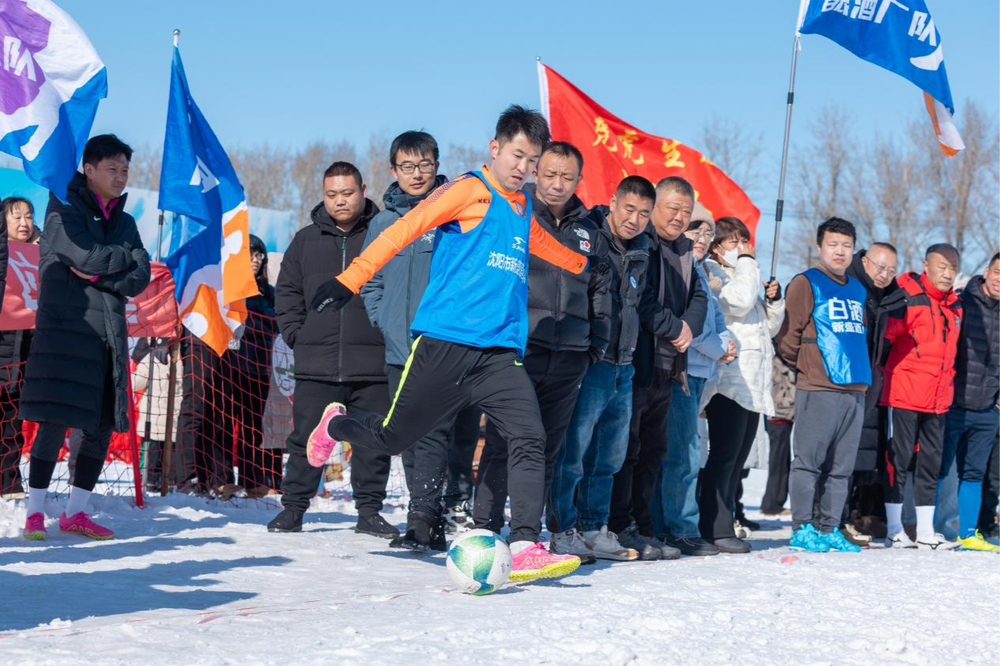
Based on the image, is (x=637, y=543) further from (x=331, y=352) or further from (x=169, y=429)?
(x=169, y=429)

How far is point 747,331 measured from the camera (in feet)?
27.3

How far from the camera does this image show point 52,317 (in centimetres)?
683

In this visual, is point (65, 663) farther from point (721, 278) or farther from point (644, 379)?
point (721, 278)

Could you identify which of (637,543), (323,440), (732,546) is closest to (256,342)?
(323,440)

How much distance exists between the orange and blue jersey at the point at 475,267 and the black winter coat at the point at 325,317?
1925mm

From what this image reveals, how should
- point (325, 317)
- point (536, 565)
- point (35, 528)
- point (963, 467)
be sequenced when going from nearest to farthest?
point (536, 565), point (35, 528), point (325, 317), point (963, 467)

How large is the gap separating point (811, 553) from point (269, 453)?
462cm

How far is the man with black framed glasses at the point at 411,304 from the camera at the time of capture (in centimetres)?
687

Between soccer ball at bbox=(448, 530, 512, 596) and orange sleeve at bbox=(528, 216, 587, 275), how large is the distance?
5.07 feet

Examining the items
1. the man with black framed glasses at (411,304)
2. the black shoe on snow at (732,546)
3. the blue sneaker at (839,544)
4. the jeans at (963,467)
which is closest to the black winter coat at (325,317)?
the man with black framed glasses at (411,304)

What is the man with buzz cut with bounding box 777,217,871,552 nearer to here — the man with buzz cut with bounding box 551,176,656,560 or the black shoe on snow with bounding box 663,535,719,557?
the black shoe on snow with bounding box 663,535,719,557

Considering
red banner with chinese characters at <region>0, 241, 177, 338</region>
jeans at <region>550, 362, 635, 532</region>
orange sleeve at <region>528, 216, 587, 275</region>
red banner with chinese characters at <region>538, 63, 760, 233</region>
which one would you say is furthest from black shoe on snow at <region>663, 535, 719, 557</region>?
red banner with chinese characters at <region>0, 241, 177, 338</region>

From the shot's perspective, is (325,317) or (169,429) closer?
(325,317)

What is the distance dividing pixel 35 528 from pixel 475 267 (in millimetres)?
3123
